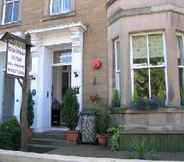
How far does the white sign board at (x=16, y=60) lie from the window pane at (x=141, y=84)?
3.29 metres

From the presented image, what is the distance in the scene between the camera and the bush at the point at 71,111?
10.0 meters

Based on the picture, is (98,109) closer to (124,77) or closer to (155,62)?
(124,77)

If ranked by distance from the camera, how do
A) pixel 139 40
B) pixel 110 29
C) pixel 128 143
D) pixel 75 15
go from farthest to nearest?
pixel 75 15 → pixel 110 29 → pixel 139 40 → pixel 128 143

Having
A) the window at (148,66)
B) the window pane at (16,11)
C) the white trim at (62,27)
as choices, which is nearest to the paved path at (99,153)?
the window at (148,66)

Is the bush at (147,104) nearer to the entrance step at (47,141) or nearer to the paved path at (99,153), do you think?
the paved path at (99,153)

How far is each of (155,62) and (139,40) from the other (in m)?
0.82

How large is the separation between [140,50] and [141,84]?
99 centimetres

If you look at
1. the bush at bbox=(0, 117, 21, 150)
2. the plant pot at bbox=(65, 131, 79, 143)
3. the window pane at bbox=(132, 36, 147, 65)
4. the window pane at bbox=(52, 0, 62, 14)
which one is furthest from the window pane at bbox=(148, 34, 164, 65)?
Answer: the window pane at bbox=(52, 0, 62, 14)

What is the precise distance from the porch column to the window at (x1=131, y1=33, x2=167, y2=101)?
222 cm

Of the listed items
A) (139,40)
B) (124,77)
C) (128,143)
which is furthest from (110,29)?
(128,143)

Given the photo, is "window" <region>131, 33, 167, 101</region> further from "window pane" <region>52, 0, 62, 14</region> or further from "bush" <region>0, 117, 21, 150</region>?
"window pane" <region>52, 0, 62, 14</region>

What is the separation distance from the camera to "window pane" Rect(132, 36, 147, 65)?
29.5 feet

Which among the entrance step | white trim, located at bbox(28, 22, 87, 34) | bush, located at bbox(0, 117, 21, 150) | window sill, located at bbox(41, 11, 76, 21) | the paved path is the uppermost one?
window sill, located at bbox(41, 11, 76, 21)

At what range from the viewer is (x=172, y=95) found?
8461mm
